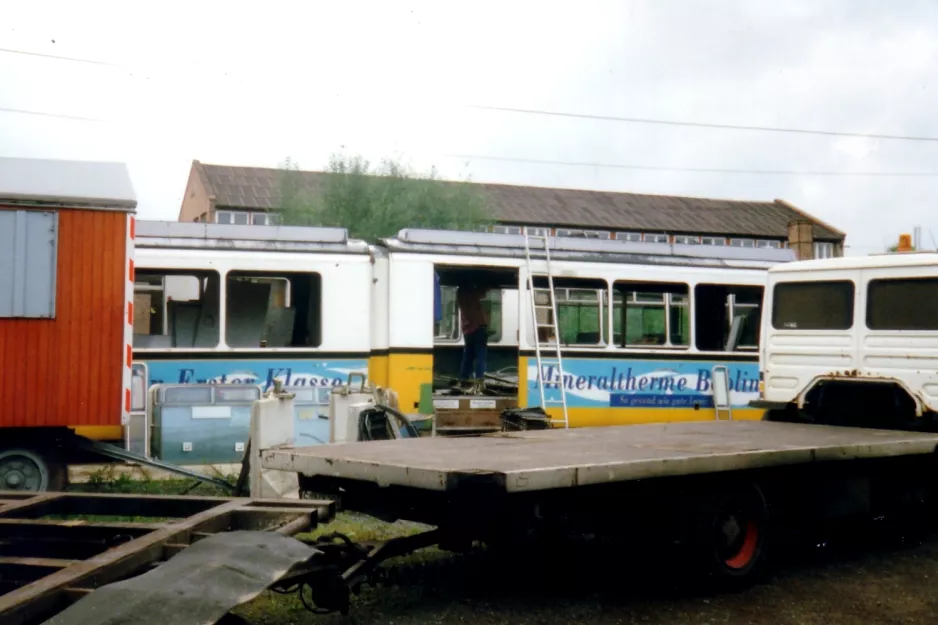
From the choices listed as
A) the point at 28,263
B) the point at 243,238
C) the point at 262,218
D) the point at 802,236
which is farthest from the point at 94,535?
the point at 262,218

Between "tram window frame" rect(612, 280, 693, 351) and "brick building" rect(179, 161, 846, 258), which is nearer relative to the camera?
"tram window frame" rect(612, 280, 693, 351)

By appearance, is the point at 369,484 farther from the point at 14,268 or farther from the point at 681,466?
the point at 14,268

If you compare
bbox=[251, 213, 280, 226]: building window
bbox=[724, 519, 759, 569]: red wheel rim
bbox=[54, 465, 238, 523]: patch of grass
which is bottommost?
bbox=[54, 465, 238, 523]: patch of grass

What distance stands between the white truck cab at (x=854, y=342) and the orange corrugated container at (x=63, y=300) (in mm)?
6014

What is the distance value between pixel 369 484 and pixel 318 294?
6.02 metres

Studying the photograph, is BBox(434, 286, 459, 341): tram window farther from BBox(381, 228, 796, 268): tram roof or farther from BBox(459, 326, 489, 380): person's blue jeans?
BBox(381, 228, 796, 268): tram roof

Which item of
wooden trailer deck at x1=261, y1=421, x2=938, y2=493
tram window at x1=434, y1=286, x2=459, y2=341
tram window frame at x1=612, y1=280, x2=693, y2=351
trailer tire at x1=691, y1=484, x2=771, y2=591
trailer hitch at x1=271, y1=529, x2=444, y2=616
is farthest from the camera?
tram window at x1=434, y1=286, x2=459, y2=341

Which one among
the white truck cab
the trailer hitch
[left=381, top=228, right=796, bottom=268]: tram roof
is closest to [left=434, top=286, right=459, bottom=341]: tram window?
[left=381, top=228, right=796, bottom=268]: tram roof

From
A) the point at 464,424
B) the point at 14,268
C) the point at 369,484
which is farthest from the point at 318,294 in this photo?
the point at 369,484

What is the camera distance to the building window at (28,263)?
866cm

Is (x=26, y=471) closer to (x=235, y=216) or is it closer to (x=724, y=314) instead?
(x=724, y=314)

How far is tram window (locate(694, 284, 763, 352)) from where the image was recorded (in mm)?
13203

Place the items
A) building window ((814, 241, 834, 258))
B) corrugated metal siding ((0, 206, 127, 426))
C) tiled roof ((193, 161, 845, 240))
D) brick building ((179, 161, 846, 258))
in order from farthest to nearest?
building window ((814, 241, 834, 258)) < tiled roof ((193, 161, 845, 240)) < brick building ((179, 161, 846, 258)) < corrugated metal siding ((0, 206, 127, 426))

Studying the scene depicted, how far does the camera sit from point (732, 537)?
6.23 m
